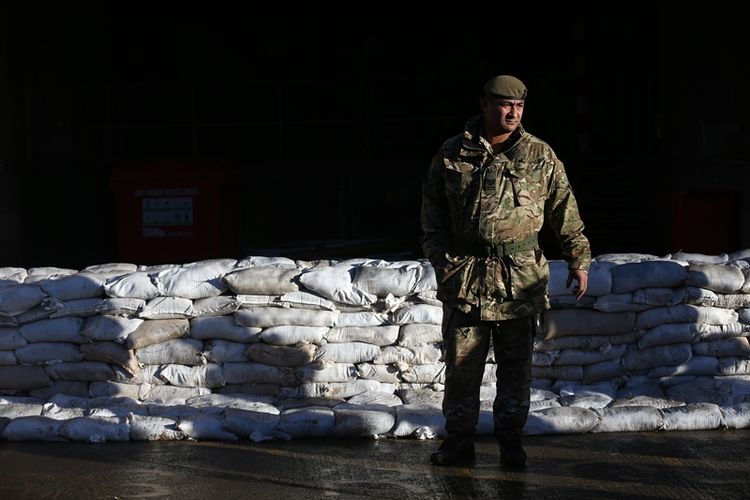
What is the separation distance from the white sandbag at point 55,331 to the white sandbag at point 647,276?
8.95 feet

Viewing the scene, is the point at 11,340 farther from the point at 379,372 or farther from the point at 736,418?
the point at 736,418

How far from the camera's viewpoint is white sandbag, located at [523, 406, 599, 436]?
5715mm

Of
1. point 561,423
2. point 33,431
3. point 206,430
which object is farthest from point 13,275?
point 561,423

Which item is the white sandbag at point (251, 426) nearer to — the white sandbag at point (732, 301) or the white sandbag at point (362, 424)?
the white sandbag at point (362, 424)

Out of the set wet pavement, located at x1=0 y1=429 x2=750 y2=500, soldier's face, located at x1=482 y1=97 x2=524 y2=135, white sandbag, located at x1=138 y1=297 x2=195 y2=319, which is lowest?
wet pavement, located at x1=0 y1=429 x2=750 y2=500

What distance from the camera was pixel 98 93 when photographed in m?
16.4

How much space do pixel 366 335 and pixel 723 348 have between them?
1838 millimetres

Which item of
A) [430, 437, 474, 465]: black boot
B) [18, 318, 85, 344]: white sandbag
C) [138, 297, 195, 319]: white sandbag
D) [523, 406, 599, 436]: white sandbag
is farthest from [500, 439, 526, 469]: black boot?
[18, 318, 85, 344]: white sandbag

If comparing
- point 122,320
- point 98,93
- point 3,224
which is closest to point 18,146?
point 3,224

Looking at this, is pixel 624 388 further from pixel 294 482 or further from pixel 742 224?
pixel 742 224

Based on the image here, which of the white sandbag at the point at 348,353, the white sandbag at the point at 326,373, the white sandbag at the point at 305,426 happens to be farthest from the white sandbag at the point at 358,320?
the white sandbag at the point at 305,426

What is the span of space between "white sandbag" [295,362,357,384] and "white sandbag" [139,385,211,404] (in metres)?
0.51

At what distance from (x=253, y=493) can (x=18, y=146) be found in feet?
29.6

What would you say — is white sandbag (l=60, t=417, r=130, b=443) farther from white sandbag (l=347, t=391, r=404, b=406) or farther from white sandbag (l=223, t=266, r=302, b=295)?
white sandbag (l=347, t=391, r=404, b=406)
